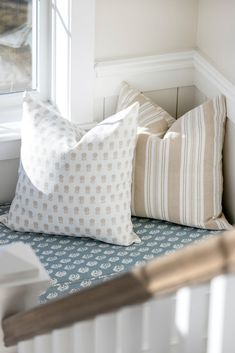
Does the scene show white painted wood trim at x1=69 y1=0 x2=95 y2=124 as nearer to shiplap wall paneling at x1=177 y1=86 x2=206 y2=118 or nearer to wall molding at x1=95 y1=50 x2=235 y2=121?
wall molding at x1=95 y1=50 x2=235 y2=121

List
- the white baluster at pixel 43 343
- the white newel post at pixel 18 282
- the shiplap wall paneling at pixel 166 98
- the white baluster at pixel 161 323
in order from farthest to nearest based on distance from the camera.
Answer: the shiplap wall paneling at pixel 166 98 < the white newel post at pixel 18 282 < the white baluster at pixel 43 343 < the white baluster at pixel 161 323

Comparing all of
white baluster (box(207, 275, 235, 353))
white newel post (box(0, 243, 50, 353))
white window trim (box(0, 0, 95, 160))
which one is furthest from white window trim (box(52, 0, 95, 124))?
white baluster (box(207, 275, 235, 353))

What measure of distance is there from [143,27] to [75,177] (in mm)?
654

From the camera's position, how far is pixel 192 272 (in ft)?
2.80

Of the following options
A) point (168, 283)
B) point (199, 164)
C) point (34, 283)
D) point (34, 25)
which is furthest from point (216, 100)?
point (168, 283)

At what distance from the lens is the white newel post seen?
134 cm

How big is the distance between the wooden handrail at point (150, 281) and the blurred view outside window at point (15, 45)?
5.75 ft

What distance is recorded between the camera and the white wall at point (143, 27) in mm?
2693

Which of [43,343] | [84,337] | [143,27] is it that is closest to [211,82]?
[143,27]

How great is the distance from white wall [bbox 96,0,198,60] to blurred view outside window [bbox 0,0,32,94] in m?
0.27

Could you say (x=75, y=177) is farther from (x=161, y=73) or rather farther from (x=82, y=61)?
(x=161, y=73)

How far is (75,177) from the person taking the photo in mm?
2426

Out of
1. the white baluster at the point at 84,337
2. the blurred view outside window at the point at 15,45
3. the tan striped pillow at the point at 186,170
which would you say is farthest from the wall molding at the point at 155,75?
the white baluster at the point at 84,337

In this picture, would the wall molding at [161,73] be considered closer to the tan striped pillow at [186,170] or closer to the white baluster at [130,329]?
the tan striped pillow at [186,170]
